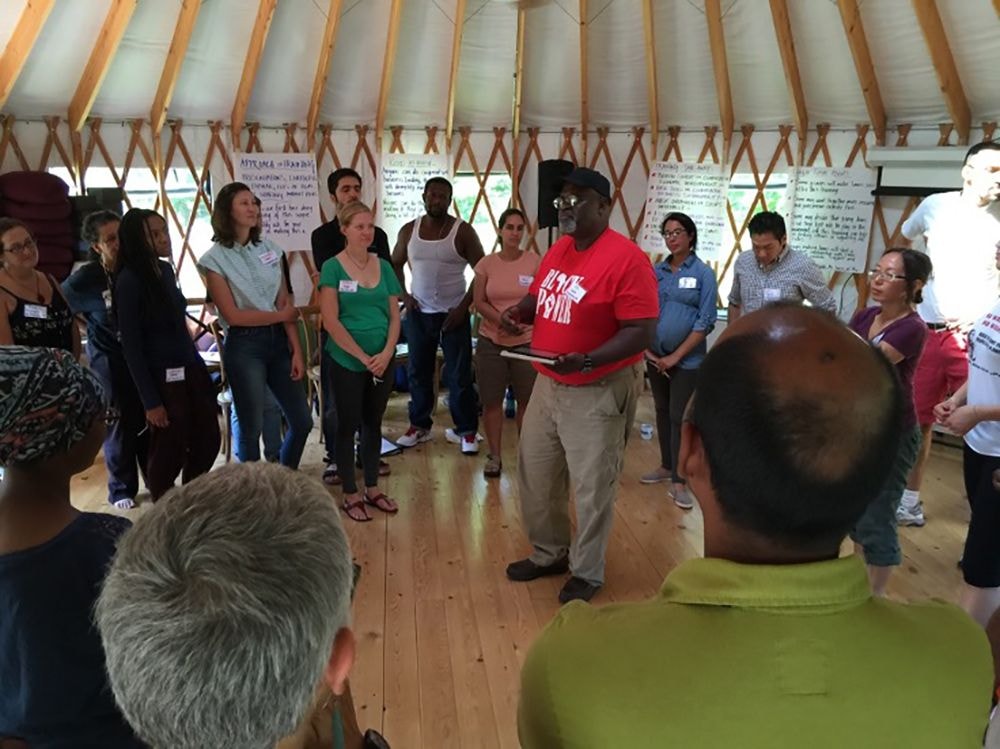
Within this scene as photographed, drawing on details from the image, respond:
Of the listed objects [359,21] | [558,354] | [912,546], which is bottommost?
[912,546]

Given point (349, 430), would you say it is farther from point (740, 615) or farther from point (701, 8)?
point (701, 8)

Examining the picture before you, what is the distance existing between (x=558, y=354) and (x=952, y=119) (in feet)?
12.1

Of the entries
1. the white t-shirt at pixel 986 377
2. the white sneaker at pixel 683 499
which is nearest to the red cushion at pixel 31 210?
the white sneaker at pixel 683 499

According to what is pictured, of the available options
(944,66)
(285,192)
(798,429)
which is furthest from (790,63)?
(798,429)

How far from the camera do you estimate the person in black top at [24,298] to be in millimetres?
2561

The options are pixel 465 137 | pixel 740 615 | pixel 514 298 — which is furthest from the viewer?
pixel 465 137

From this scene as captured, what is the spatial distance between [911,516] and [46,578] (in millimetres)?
3524

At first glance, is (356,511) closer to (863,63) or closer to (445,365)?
(445,365)

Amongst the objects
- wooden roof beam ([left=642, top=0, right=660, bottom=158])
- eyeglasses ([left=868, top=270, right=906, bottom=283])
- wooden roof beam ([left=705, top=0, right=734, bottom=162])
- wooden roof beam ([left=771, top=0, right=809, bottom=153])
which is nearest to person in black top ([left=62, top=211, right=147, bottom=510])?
eyeglasses ([left=868, top=270, right=906, bottom=283])

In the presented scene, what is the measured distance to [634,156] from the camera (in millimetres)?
5691

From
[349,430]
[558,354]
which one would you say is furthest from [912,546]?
[349,430]

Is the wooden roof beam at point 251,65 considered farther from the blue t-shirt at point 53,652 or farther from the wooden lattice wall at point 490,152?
the blue t-shirt at point 53,652

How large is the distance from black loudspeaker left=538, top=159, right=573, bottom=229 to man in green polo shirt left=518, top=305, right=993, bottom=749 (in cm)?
464

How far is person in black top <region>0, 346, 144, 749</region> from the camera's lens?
0.92 m
